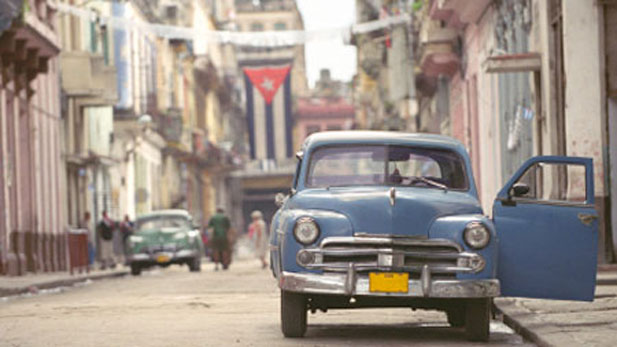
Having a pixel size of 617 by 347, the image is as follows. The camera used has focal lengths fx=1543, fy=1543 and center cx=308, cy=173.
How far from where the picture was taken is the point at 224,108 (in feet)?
319

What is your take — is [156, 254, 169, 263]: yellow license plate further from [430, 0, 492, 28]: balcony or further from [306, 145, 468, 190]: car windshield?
[306, 145, 468, 190]: car windshield

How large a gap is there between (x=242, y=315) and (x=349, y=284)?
4081 mm

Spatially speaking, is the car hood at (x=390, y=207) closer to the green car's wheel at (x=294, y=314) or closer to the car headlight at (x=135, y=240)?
the green car's wheel at (x=294, y=314)

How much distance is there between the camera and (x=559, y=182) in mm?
21031

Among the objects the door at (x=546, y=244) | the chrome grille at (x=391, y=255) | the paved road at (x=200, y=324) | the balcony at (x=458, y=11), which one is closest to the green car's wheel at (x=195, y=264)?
the balcony at (x=458, y=11)

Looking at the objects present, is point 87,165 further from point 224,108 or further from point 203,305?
point 224,108

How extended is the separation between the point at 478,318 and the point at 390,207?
3.46 feet

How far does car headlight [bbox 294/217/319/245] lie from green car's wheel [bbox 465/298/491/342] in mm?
1273

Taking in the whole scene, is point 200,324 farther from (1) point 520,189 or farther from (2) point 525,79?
→ (2) point 525,79

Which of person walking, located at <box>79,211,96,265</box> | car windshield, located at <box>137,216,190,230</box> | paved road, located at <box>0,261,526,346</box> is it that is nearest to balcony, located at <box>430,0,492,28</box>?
car windshield, located at <box>137,216,190,230</box>

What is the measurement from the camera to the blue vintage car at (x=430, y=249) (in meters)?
11.1

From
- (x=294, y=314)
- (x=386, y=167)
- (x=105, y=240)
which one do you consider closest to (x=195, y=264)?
(x=105, y=240)

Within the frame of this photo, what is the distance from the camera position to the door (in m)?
11.5

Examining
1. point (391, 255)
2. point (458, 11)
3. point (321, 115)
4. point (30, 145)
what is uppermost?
point (321, 115)
